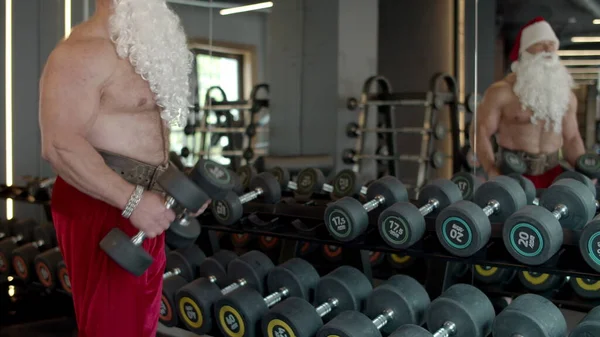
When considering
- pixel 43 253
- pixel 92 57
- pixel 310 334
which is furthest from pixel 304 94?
pixel 92 57

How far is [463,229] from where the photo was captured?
184 cm

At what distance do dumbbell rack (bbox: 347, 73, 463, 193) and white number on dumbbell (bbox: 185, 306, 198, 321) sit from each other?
1.29 m

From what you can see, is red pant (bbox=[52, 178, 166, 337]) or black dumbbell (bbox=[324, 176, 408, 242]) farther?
black dumbbell (bbox=[324, 176, 408, 242])

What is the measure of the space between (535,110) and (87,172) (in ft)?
5.91

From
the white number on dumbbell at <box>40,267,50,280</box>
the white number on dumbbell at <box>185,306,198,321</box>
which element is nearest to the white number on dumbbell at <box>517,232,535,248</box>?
the white number on dumbbell at <box>185,306,198,321</box>

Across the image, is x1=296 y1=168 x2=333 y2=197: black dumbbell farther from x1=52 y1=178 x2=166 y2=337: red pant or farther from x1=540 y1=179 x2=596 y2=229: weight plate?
x1=52 y1=178 x2=166 y2=337: red pant

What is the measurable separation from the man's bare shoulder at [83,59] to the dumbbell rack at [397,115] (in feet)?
5.72

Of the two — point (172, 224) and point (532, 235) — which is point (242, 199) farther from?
point (532, 235)

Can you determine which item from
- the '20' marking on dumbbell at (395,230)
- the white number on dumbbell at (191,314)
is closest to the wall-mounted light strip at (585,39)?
the '20' marking on dumbbell at (395,230)

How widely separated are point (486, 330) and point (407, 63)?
164cm

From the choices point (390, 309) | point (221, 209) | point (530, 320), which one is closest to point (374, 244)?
point (390, 309)

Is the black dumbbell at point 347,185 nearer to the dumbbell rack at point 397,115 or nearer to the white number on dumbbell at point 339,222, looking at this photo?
the white number on dumbbell at point 339,222

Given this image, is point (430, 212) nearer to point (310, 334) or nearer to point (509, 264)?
point (509, 264)

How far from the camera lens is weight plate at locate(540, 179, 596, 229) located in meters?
1.84
